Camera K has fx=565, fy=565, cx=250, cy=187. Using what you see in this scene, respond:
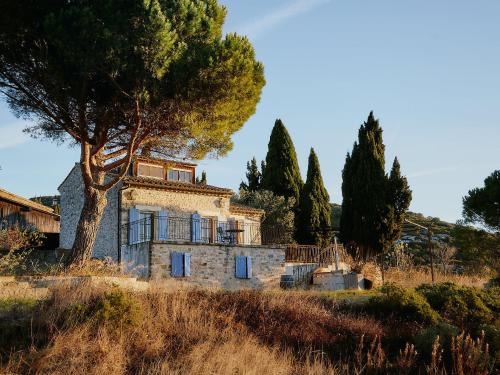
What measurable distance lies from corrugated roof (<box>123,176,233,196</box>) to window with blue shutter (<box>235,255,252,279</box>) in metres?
5.13

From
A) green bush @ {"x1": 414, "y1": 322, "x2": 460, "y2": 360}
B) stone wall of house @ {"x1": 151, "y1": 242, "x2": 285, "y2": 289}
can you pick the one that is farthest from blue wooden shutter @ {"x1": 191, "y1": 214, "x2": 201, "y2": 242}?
green bush @ {"x1": 414, "y1": 322, "x2": 460, "y2": 360}

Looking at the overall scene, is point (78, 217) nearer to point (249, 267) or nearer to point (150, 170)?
point (150, 170)

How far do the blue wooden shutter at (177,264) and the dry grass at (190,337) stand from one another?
8446 millimetres

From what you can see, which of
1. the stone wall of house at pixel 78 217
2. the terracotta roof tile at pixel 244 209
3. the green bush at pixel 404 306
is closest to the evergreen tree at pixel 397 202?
the terracotta roof tile at pixel 244 209

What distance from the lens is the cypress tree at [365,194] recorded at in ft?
92.9

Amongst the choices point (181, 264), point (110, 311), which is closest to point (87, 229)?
point (181, 264)

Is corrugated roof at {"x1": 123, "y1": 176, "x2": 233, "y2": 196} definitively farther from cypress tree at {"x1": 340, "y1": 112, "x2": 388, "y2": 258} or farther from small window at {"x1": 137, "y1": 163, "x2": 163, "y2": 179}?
cypress tree at {"x1": 340, "y1": 112, "x2": 388, "y2": 258}

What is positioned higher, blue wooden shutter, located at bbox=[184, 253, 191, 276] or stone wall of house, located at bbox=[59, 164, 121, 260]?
stone wall of house, located at bbox=[59, 164, 121, 260]

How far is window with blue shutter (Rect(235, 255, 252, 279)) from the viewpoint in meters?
24.1

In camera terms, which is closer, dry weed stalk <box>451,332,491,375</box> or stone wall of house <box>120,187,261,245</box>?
dry weed stalk <box>451,332,491,375</box>

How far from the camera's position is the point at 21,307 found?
1159cm

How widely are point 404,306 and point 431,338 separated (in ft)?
9.28

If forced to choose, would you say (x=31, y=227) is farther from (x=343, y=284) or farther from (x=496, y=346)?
(x=496, y=346)

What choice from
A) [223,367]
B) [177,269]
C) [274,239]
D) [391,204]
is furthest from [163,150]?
[223,367]
